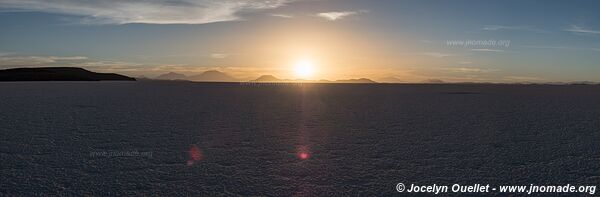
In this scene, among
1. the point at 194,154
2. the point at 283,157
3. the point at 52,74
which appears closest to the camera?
the point at 283,157

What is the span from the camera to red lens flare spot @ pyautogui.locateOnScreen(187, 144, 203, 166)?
6535 mm

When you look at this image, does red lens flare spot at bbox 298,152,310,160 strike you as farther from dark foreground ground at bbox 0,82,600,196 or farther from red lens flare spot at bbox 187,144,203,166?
red lens flare spot at bbox 187,144,203,166

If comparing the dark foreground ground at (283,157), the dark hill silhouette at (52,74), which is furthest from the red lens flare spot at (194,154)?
the dark hill silhouette at (52,74)

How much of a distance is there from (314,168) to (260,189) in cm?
128

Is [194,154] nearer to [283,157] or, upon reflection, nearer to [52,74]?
[283,157]

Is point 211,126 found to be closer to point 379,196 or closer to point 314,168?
point 314,168

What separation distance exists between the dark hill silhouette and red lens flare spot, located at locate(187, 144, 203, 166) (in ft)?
426

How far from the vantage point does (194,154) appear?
7113 millimetres

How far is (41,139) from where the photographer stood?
28.2ft

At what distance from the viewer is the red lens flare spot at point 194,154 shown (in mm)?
6535

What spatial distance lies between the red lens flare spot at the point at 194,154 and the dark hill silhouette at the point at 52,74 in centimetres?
12971

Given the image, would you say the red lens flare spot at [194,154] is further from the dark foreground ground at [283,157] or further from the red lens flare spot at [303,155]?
the red lens flare spot at [303,155]

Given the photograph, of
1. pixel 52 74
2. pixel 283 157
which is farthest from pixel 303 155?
pixel 52 74

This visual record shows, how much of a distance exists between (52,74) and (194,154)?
153 meters
